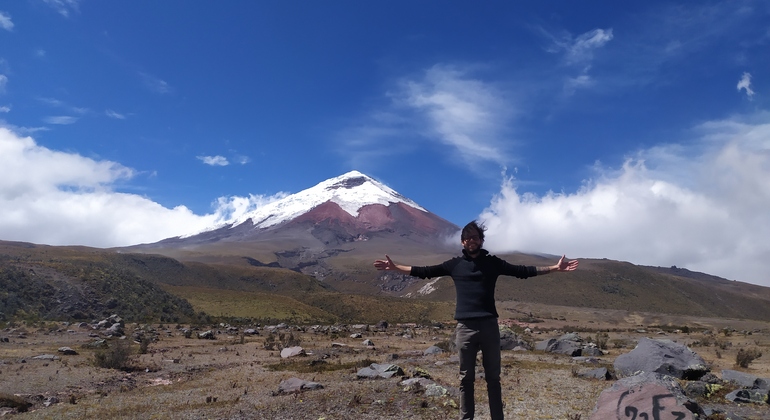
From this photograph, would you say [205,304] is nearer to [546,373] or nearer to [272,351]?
[272,351]

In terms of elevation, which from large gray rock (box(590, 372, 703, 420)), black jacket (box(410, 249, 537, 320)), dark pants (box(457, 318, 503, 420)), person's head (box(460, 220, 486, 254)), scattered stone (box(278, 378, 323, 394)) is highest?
person's head (box(460, 220, 486, 254))

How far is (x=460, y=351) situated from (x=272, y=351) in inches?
817

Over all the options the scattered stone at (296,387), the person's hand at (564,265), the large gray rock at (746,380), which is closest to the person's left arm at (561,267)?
the person's hand at (564,265)

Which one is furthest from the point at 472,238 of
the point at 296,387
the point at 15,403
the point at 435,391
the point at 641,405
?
the point at 15,403

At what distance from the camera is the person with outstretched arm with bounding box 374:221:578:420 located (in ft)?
18.2

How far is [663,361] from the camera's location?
44.0 feet

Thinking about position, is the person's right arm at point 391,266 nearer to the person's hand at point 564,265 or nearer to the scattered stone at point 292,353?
the person's hand at point 564,265

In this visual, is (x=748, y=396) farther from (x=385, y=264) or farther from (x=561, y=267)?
(x=385, y=264)

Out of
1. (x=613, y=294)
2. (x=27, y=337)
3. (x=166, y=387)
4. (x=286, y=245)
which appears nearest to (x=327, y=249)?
(x=286, y=245)

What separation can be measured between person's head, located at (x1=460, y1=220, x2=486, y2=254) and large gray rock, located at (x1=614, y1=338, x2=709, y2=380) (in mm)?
9541

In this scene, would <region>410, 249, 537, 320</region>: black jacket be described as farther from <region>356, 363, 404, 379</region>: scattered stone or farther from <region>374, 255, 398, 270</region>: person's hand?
<region>356, 363, 404, 379</region>: scattered stone

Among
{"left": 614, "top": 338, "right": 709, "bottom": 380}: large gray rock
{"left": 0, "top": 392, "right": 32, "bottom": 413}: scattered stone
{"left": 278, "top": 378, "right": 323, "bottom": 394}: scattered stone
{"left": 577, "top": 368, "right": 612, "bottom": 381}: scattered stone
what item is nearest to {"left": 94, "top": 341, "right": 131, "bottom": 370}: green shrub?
{"left": 0, "top": 392, "right": 32, "bottom": 413}: scattered stone

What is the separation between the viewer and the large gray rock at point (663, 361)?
13055 mm

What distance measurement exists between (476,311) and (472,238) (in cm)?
87
